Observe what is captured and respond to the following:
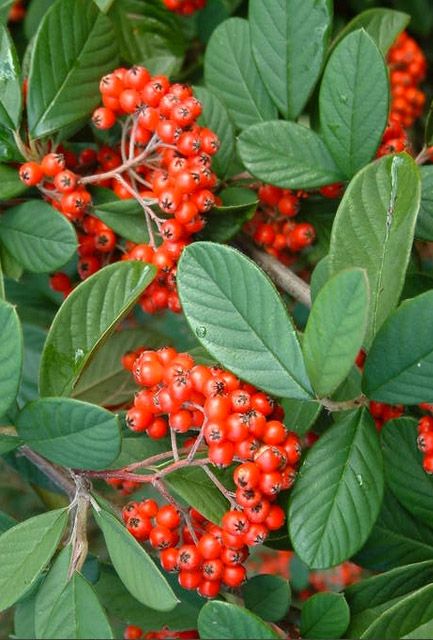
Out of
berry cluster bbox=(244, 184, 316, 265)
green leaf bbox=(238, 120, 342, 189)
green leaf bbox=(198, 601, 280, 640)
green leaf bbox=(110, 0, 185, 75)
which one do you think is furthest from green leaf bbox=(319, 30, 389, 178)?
green leaf bbox=(198, 601, 280, 640)

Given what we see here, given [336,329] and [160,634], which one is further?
[160,634]

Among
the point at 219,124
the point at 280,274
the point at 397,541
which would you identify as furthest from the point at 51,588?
the point at 219,124

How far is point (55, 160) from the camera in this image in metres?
1.68

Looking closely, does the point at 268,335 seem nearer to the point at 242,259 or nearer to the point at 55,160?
the point at 242,259

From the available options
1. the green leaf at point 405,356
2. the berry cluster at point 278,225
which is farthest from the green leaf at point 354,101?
the green leaf at point 405,356

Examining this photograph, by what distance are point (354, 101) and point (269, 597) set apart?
1.02 metres

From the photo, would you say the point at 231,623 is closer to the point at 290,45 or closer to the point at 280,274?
the point at 280,274

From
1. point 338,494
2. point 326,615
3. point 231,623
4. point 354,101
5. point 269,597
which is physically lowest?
point 269,597

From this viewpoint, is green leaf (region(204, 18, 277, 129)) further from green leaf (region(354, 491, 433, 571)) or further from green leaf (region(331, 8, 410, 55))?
green leaf (region(354, 491, 433, 571))

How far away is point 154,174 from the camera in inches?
68.0

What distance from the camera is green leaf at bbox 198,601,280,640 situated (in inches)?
50.8

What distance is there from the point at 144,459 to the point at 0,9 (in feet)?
3.31

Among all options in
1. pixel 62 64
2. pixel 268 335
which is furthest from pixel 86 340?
pixel 62 64

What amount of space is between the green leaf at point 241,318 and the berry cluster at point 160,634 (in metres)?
0.69
